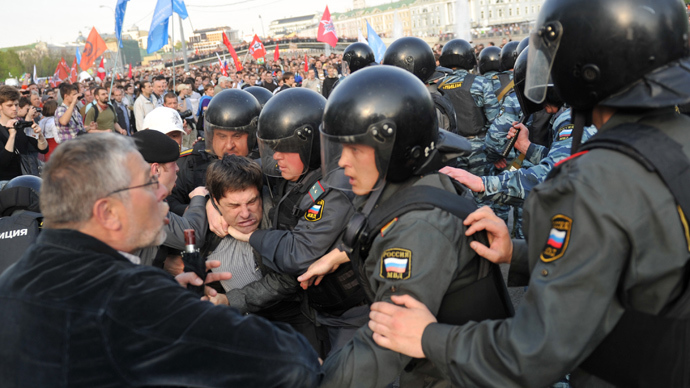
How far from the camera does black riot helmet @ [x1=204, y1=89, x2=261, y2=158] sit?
155 inches

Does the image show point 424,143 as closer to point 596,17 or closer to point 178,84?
point 596,17

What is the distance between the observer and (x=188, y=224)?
2916 millimetres

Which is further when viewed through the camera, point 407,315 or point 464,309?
point 464,309

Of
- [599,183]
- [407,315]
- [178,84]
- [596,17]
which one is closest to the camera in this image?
[599,183]

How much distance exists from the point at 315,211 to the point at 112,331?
4.55 ft

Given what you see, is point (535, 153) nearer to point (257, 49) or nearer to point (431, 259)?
point (431, 259)

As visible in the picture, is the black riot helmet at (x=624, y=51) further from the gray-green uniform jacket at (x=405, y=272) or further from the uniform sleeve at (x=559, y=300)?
the gray-green uniform jacket at (x=405, y=272)

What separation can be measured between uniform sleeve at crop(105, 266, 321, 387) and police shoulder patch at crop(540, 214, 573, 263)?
0.77m

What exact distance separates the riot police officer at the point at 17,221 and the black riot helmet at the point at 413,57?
3.53 m

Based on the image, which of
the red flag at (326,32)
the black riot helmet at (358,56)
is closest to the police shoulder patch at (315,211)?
the black riot helmet at (358,56)

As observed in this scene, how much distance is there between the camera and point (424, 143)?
6.69 ft

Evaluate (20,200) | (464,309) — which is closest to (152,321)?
(464,309)

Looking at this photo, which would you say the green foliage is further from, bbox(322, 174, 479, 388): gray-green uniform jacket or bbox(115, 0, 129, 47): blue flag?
bbox(322, 174, 479, 388): gray-green uniform jacket

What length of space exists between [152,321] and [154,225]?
1.49 feet
